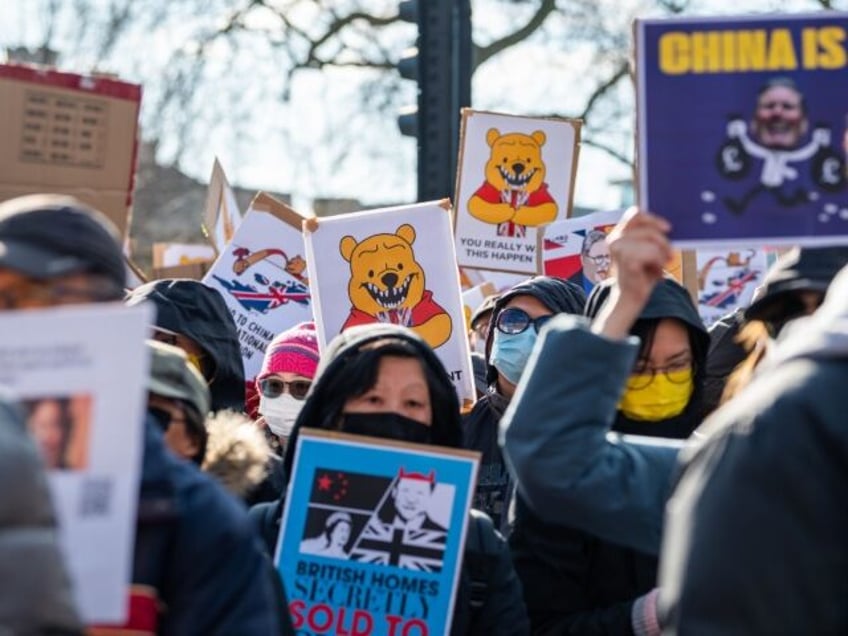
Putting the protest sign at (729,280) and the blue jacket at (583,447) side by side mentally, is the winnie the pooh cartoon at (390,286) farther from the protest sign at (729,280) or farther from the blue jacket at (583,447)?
the protest sign at (729,280)

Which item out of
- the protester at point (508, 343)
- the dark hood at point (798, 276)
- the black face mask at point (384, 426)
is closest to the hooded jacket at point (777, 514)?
the dark hood at point (798, 276)

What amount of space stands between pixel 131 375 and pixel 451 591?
155 centimetres

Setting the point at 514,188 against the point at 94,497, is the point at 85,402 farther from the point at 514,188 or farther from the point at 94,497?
the point at 514,188

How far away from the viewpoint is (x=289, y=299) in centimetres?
751

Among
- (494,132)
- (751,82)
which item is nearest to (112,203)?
(751,82)

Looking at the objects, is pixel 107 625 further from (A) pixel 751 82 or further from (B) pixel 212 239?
(B) pixel 212 239

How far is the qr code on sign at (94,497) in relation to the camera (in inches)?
95.0

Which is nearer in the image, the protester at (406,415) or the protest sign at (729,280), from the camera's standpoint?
the protester at (406,415)

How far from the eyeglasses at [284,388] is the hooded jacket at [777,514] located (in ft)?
12.0

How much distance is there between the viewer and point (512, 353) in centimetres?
587

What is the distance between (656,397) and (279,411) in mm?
1833

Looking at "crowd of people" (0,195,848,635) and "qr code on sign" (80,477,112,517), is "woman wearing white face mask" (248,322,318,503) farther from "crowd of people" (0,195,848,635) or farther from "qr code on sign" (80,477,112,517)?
"qr code on sign" (80,477,112,517)

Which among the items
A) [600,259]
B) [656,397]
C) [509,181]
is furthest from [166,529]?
[509,181]

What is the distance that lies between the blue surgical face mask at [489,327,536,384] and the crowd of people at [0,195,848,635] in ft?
0.12
